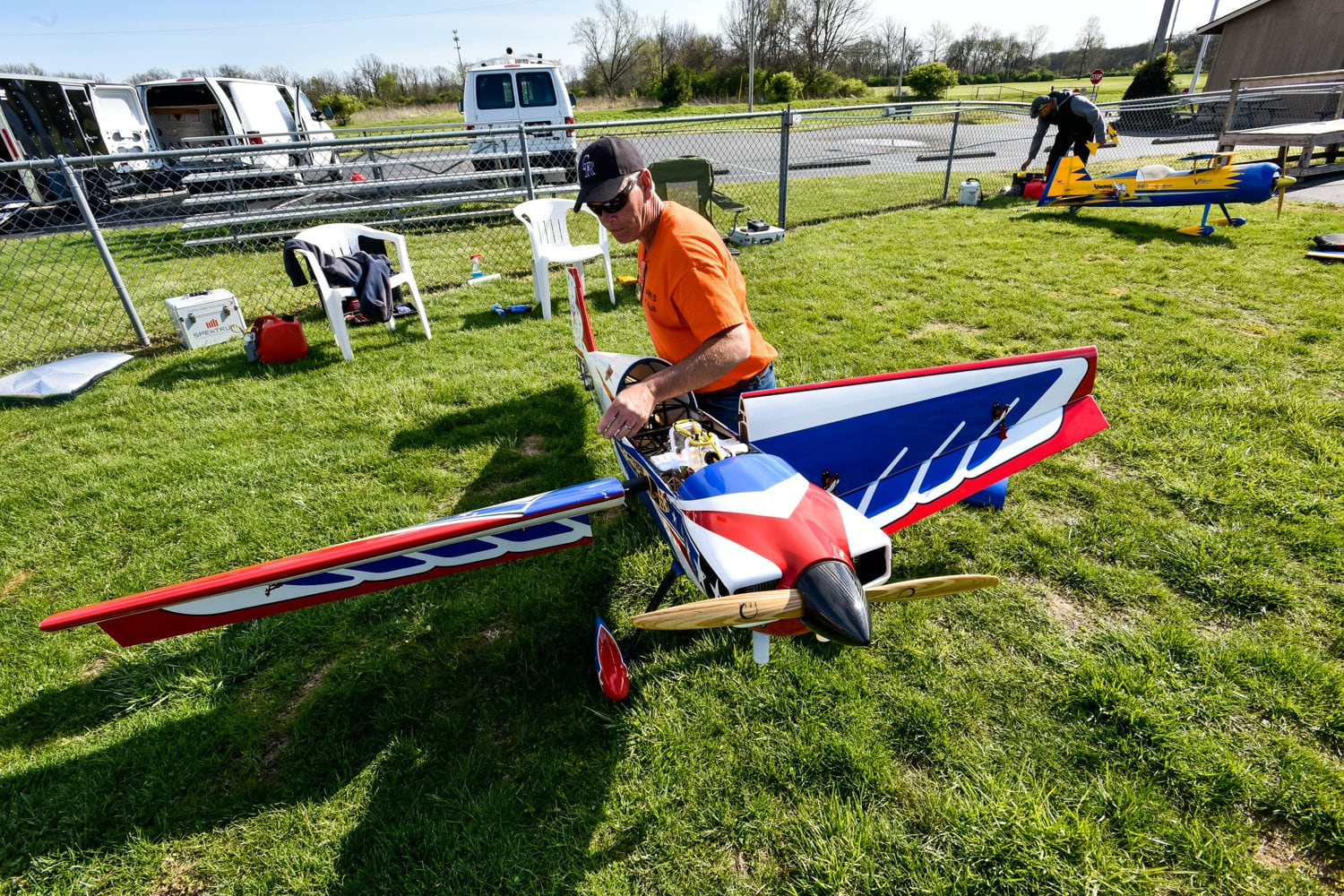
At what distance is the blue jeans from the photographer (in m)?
3.19

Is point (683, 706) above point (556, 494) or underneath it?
underneath

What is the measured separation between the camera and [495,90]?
12.8 meters

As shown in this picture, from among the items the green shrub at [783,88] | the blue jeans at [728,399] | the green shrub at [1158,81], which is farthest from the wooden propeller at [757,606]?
the green shrub at [783,88]

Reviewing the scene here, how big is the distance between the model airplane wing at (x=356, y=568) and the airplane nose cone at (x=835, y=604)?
0.98 meters

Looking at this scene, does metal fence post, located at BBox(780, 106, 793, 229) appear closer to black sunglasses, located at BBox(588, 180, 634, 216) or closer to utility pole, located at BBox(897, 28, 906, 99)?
black sunglasses, located at BBox(588, 180, 634, 216)

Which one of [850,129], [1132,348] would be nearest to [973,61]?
[850,129]

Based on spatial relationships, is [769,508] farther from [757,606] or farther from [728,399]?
[728,399]

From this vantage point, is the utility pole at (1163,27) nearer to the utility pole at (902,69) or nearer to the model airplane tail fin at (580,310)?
the utility pole at (902,69)

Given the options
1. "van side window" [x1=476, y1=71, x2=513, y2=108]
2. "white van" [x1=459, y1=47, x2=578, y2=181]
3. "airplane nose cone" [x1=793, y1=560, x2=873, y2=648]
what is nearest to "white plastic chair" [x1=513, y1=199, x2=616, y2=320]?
"airplane nose cone" [x1=793, y1=560, x2=873, y2=648]

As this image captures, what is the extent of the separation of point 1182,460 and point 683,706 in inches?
145

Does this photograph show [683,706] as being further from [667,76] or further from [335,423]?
[667,76]

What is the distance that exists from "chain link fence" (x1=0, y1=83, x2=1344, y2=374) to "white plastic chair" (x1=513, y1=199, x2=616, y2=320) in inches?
29.3

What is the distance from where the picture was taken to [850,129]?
26.2 meters

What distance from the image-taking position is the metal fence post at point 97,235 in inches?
227
